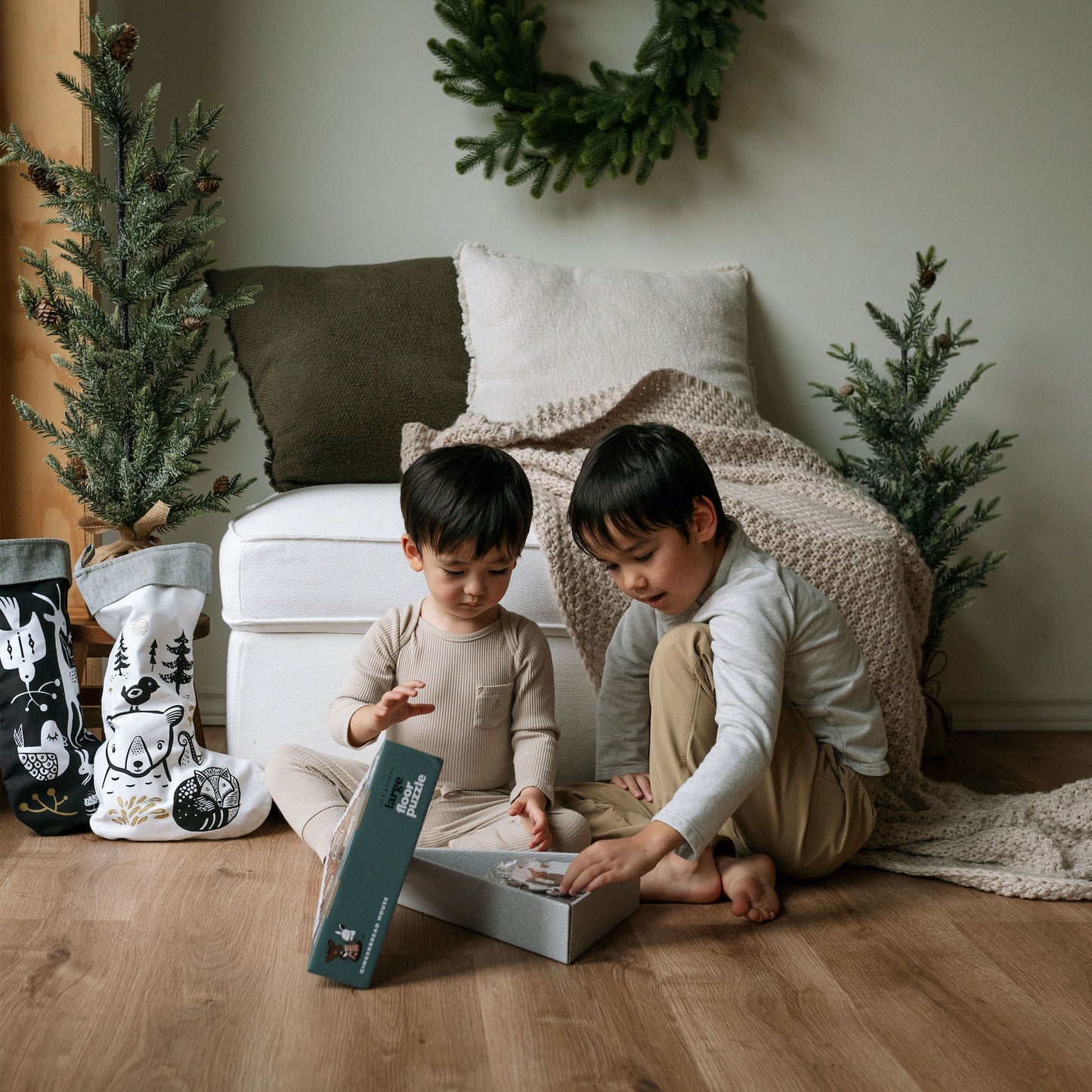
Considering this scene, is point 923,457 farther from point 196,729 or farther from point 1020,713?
point 196,729

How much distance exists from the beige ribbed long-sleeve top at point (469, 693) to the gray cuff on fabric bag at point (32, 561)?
47 centimetres

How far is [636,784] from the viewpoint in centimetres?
141

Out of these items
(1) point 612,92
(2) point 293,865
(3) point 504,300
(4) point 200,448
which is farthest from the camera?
(1) point 612,92

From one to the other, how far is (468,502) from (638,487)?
Result: 0.20m

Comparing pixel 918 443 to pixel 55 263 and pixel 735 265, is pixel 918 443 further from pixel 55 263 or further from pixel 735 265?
pixel 55 263

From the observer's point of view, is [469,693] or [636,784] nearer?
[469,693]

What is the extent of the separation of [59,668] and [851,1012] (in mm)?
1072

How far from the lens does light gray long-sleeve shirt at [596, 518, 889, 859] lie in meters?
1.09

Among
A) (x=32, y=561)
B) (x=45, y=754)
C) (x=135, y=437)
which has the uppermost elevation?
(x=135, y=437)

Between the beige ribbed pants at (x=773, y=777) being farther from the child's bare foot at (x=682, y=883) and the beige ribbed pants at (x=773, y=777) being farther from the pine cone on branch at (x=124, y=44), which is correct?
the pine cone on branch at (x=124, y=44)

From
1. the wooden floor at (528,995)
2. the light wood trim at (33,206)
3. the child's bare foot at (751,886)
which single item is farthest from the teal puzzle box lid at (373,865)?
the light wood trim at (33,206)

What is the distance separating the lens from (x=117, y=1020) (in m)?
0.92

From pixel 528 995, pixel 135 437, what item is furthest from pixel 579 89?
pixel 528 995

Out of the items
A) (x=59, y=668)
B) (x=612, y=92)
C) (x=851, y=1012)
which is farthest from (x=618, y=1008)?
(x=612, y=92)
